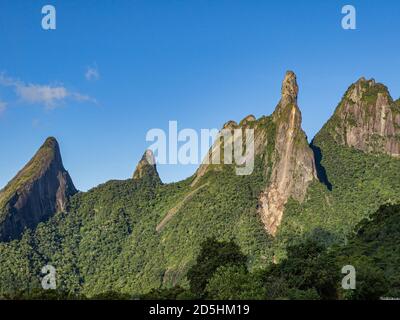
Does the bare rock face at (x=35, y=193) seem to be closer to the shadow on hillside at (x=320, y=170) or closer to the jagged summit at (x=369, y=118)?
the shadow on hillside at (x=320, y=170)

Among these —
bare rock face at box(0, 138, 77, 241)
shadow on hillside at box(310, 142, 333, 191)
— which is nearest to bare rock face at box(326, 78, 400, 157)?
shadow on hillside at box(310, 142, 333, 191)

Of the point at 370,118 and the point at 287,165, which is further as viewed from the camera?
the point at 370,118

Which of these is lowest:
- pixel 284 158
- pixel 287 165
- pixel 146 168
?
pixel 287 165

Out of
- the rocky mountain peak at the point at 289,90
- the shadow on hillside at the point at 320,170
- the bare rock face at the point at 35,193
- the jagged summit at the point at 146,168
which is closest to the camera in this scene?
the rocky mountain peak at the point at 289,90

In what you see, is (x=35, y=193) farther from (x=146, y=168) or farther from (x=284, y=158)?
(x=284, y=158)

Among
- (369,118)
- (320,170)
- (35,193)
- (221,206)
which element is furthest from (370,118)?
(35,193)

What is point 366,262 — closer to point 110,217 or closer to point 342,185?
point 342,185

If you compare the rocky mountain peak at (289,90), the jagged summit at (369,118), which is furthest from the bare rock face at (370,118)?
the rocky mountain peak at (289,90)
